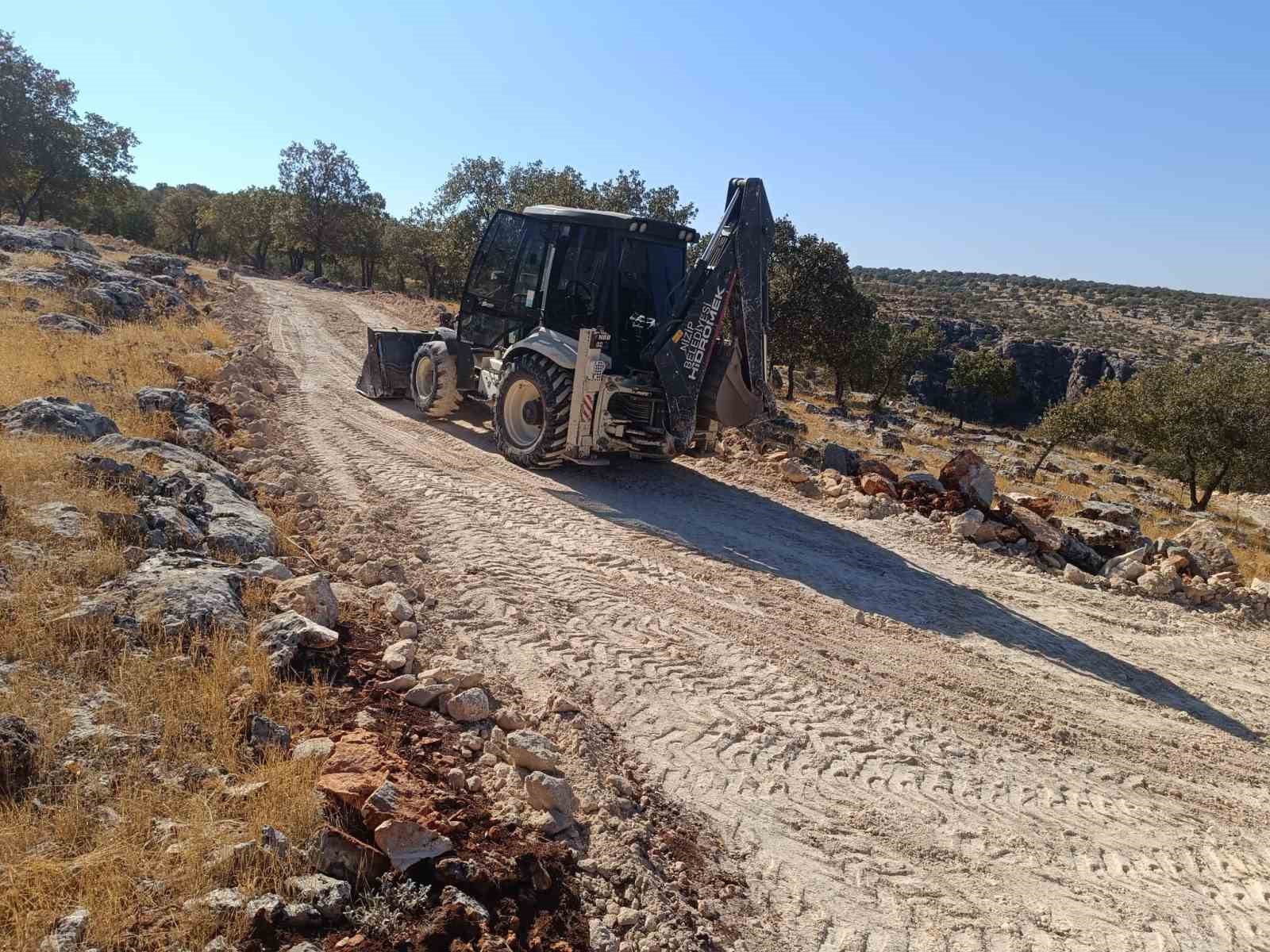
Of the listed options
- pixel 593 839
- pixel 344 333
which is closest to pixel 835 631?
pixel 593 839

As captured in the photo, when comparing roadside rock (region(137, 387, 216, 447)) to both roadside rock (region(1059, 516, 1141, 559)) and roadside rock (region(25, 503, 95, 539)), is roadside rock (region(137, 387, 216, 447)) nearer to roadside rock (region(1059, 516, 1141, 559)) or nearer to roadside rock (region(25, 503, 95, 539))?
roadside rock (region(25, 503, 95, 539))

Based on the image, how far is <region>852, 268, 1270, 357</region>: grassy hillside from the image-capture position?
62.4 m

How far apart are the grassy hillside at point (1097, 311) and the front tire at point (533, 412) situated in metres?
44.9

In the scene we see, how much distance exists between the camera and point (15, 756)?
9.37 ft

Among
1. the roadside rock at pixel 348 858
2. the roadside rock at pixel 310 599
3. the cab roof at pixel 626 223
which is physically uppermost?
the cab roof at pixel 626 223

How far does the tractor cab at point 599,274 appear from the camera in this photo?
9.33 m

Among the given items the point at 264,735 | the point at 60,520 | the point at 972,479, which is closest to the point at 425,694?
the point at 264,735

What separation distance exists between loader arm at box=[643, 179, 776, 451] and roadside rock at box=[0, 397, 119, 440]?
5215mm

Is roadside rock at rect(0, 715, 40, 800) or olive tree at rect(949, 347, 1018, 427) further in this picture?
olive tree at rect(949, 347, 1018, 427)

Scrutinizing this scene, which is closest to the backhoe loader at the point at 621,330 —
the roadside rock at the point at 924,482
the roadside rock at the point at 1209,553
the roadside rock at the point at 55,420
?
the roadside rock at the point at 924,482

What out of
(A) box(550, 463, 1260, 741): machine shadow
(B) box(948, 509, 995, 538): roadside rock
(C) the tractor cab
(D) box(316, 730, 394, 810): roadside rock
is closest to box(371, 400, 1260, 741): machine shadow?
(A) box(550, 463, 1260, 741): machine shadow

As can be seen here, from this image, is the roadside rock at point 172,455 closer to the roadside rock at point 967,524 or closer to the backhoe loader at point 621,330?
the backhoe loader at point 621,330

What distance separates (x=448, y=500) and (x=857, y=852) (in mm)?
5328

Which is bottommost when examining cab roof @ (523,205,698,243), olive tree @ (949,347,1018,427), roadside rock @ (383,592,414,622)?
roadside rock @ (383,592,414,622)
